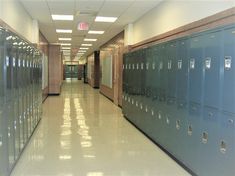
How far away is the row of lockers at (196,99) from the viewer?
11.5ft

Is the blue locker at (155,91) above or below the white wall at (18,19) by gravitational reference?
below

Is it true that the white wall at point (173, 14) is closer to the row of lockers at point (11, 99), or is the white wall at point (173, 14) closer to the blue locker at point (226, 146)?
the blue locker at point (226, 146)

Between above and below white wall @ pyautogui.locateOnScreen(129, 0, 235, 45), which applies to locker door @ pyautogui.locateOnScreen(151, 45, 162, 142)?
below

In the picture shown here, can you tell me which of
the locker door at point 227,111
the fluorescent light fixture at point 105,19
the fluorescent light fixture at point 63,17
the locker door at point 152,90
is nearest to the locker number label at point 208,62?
the locker door at point 227,111

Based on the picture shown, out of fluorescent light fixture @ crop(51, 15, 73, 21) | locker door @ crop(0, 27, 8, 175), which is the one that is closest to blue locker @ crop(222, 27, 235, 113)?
locker door @ crop(0, 27, 8, 175)

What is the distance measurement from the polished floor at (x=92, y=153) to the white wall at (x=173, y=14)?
2535mm

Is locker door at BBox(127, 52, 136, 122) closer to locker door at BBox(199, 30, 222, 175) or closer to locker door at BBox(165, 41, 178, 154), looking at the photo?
locker door at BBox(165, 41, 178, 154)

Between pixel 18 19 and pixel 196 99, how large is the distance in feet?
17.3

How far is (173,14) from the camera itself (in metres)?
6.78

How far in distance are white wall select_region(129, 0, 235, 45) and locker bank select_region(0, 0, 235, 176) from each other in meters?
0.02

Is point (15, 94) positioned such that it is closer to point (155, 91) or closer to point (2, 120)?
point (2, 120)

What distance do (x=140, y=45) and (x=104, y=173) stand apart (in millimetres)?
5959

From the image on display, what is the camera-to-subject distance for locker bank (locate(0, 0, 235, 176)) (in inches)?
147

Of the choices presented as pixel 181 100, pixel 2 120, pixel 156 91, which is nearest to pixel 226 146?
pixel 181 100
